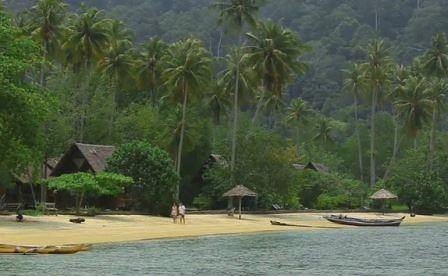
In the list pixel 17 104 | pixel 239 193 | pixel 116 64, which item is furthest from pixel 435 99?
pixel 17 104

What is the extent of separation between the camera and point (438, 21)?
153 m

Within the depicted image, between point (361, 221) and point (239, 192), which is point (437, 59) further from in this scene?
point (239, 192)

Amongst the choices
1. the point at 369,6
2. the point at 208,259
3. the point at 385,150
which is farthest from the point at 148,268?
the point at 369,6

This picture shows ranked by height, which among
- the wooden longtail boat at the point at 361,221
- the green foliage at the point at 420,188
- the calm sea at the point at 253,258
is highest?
the green foliage at the point at 420,188

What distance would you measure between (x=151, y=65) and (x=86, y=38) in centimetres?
1040

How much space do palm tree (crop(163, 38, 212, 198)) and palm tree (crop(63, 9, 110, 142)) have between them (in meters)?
5.72

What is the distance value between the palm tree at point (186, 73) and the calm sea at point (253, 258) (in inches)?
830

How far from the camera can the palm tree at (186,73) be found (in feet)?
194

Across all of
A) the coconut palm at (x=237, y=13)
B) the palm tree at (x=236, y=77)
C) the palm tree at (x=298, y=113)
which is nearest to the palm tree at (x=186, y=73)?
the palm tree at (x=236, y=77)

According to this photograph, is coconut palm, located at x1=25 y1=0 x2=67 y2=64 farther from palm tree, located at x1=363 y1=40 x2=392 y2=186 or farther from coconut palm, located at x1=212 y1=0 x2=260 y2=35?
palm tree, located at x1=363 y1=40 x2=392 y2=186

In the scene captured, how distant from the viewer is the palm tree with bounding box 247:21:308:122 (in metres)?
63.3

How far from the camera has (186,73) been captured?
59125 mm

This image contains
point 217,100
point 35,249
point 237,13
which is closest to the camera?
point 35,249

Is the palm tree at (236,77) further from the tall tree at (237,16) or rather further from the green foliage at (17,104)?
the green foliage at (17,104)
